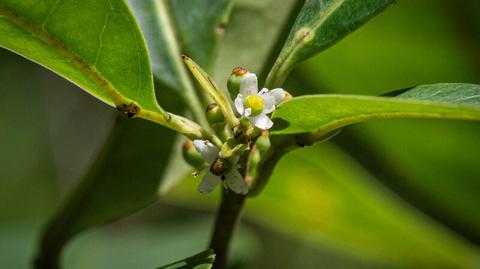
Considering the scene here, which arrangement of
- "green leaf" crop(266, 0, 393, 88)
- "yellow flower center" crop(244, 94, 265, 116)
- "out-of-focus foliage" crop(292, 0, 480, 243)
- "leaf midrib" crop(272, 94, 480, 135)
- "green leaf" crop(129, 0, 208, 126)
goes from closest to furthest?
"leaf midrib" crop(272, 94, 480, 135)
"yellow flower center" crop(244, 94, 265, 116)
"green leaf" crop(266, 0, 393, 88)
"green leaf" crop(129, 0, 208, 126)
"out-of-focus foliage" crop(292, 0, 480, 243)

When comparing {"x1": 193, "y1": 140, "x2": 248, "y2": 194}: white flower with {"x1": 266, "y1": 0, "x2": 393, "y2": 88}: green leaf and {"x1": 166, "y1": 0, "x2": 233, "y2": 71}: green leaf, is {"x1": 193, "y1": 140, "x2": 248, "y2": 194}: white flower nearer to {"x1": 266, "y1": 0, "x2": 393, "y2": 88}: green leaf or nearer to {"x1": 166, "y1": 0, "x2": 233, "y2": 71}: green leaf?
{"x1": 266, "y1": 0, "x2": 393, "y2": 88}: green leaf

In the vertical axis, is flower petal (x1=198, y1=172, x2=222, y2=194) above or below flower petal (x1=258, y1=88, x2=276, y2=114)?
below

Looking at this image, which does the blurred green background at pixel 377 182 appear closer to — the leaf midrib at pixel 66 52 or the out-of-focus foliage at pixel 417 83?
the out-of-focus foliage at pixel 417 83

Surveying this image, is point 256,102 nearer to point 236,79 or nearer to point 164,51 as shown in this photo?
point 236,79

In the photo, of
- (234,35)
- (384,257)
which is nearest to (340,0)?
(234,35)

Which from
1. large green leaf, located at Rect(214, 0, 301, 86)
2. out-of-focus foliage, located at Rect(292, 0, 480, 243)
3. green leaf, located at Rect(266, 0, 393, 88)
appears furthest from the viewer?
out-of-focus foliage, located at Rect(292, 0, 480, 243)

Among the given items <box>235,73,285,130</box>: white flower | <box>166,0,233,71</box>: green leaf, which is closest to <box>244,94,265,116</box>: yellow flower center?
<box>235,73,285,130</box>: white flower

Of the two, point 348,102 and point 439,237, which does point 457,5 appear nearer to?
point 439,237

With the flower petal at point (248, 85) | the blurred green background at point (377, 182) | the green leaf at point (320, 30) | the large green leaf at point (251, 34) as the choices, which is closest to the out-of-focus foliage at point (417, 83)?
the blurred green background at point (377, 182)
